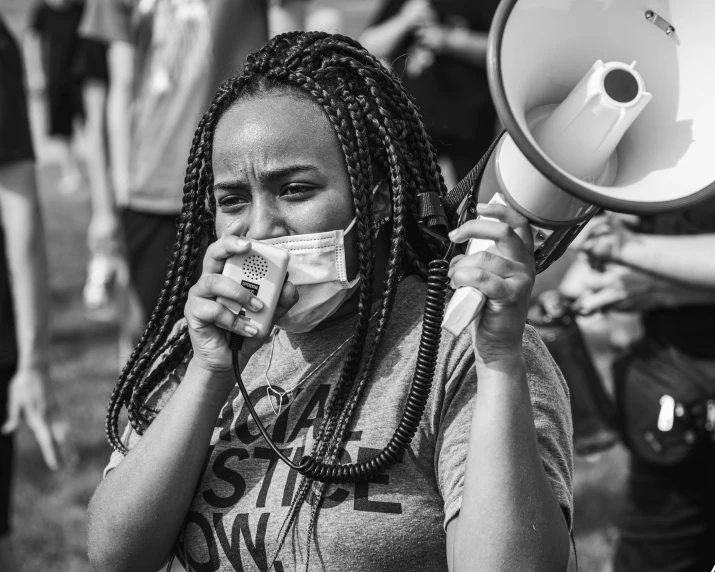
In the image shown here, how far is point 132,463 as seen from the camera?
1927 mm

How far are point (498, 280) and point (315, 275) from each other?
484 millimetres

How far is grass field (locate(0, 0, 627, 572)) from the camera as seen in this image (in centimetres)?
420

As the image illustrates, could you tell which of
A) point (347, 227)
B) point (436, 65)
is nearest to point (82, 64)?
point (436, 65)

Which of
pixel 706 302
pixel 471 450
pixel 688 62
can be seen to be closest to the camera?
pixel 471 450

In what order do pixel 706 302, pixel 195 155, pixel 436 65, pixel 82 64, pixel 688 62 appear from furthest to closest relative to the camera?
pixel 82 64, pixel 436 65, pixel 706 302, pixel 195 155, pixel 688 62

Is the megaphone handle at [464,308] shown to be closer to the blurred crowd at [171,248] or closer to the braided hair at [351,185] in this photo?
the braided hair at [351,185]

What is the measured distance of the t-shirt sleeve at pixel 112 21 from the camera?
14.9 ft

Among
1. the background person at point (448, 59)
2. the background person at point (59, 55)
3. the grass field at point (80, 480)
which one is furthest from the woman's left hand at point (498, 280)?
the background person at point (59, 55)

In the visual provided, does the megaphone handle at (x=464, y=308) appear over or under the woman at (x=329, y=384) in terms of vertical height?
over

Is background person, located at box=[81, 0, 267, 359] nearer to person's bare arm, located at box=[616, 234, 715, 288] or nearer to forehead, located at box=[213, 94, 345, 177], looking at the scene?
person's bare arm, located at box=[616, 234, 715, 288]

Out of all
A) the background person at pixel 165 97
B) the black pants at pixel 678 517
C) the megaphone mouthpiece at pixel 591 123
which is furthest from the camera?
the background person at pixel 165 97

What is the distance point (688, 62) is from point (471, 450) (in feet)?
2.67

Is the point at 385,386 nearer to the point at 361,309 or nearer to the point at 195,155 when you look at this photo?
the point at 361,309

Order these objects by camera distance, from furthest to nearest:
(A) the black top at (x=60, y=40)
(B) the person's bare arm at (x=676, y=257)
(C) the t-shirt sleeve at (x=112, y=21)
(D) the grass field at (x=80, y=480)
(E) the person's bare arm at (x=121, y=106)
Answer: (A) the black top at (x=60, y=40) → (C) the t-shirt sleeve at (x=112, y=21) → (E) the person's bare arm at (x=121, y=106) → (D) the grass field at (x=80, y=480) → (B) the person's bare arm at (x=676, y=257)
